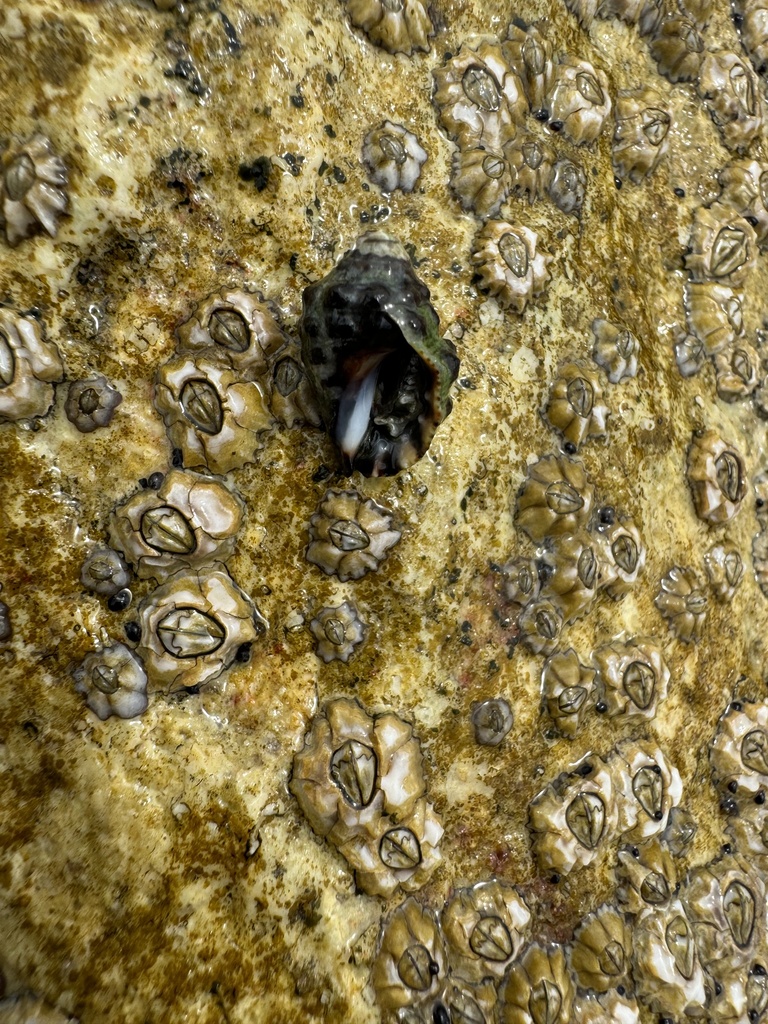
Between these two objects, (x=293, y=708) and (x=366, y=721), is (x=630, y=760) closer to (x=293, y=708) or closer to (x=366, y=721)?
(x=366, y=721)

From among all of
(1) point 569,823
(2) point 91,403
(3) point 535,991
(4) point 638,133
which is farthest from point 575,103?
(3) point 535,991

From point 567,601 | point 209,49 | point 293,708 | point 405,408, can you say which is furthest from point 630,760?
point 209,49

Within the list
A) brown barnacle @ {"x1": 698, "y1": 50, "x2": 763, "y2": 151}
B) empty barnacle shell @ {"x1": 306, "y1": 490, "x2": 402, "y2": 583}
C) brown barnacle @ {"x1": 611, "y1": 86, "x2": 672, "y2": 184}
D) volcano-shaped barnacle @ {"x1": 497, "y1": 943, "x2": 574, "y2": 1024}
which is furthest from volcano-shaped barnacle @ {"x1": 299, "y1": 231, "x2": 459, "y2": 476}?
brown barnacle @ {"x1": 698, "y1": 50, "x2": 763, "y2": 151}

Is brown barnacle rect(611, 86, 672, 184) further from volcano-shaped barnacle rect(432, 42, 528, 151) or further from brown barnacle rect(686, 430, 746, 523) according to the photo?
brown barnacle rect(686, 430, 746, 523)

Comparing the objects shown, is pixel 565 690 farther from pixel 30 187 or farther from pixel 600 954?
pixel 30 187

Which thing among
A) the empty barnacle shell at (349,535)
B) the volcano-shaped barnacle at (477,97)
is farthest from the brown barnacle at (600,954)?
the volcano-shaped barnacle at (477,97)

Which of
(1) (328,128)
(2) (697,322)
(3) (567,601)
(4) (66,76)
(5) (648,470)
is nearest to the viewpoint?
(4) (66,76)

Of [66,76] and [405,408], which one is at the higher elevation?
[66,76]
